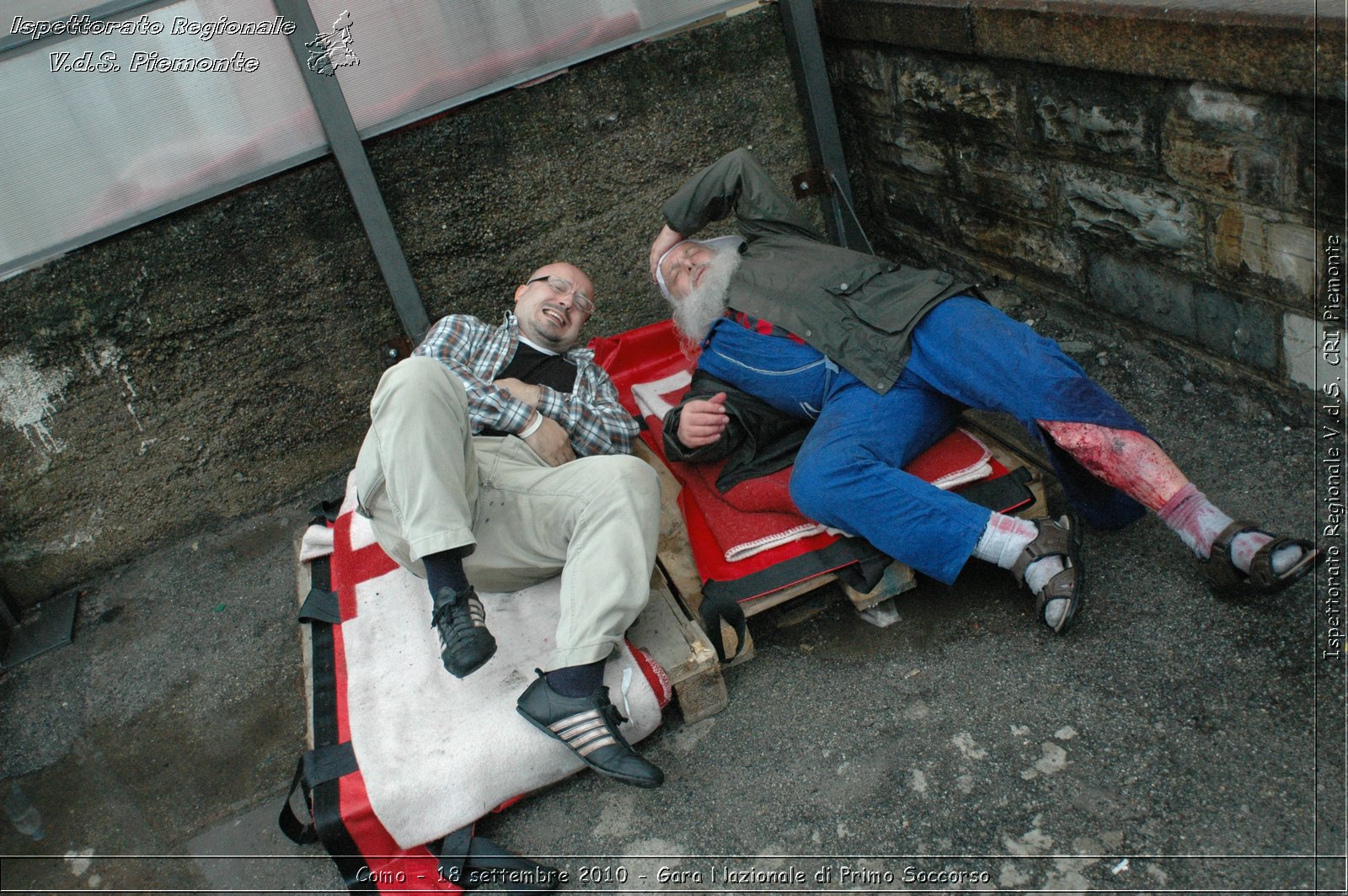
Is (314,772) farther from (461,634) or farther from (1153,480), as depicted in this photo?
(1153,480)

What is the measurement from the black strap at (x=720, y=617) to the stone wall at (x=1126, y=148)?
184 cm

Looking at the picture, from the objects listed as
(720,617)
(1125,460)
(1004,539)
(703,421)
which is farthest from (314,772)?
(1125,460)

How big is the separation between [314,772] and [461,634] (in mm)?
524

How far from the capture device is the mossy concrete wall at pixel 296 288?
3965 millimetres

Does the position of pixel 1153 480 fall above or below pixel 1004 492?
above

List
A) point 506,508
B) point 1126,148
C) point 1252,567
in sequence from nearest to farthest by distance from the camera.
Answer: point 1252,567
point 506,508
point 1126,148

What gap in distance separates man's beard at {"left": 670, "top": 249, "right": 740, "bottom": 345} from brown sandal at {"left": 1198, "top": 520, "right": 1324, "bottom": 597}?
1744 millimetres

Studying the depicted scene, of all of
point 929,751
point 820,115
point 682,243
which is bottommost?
point 929,751

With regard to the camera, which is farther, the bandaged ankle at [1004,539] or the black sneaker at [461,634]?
the bandaged ankle at [1004,539]

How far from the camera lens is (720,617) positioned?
294 centimetres

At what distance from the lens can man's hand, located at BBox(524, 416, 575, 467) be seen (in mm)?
3309

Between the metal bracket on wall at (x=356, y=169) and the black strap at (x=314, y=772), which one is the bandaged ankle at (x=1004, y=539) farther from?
the metal bracket on wall at (x=356, y=169)

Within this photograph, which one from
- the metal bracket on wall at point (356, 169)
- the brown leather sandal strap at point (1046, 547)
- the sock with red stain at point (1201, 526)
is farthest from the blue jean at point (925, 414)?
the metal bracket on wall at point (356, 169)

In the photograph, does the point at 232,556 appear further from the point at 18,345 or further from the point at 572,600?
the point at 572,600
